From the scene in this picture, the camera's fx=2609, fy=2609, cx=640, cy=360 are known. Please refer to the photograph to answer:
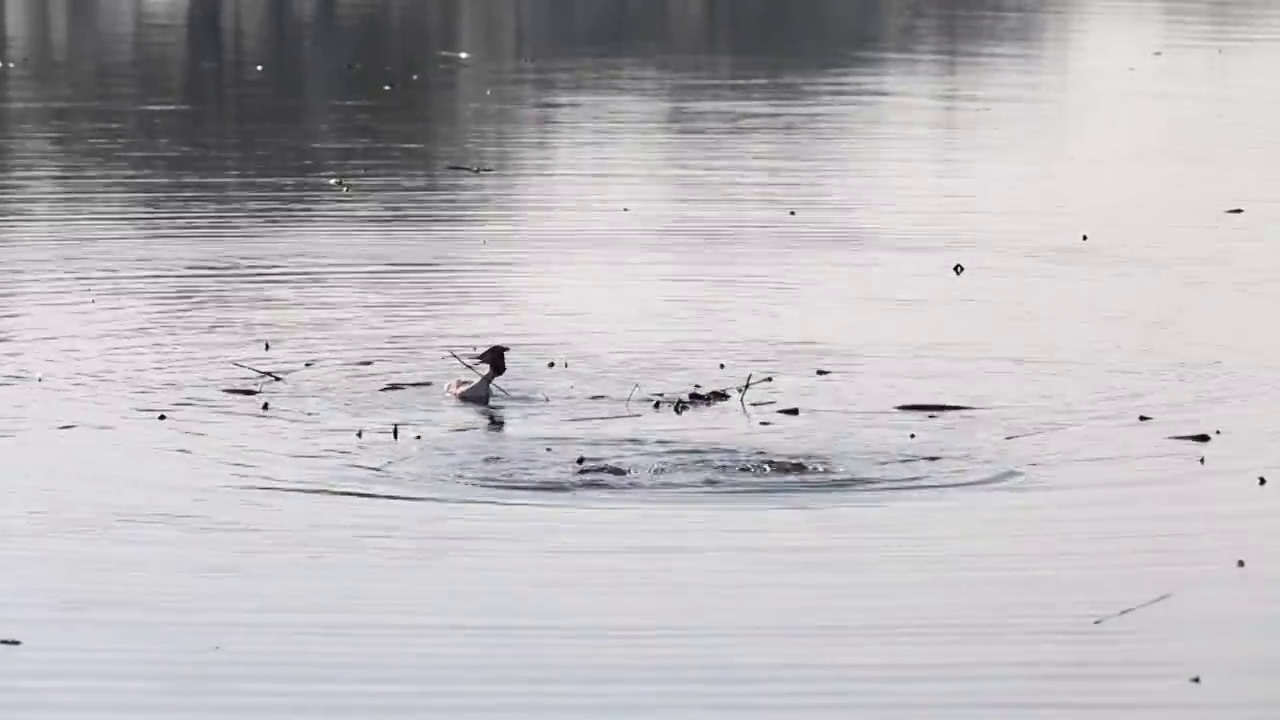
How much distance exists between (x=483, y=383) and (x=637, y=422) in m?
1.36

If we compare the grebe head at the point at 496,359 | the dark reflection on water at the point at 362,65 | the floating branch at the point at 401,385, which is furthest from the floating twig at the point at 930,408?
the dark reflection on water at the point at 362,65

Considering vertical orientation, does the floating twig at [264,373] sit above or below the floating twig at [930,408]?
above

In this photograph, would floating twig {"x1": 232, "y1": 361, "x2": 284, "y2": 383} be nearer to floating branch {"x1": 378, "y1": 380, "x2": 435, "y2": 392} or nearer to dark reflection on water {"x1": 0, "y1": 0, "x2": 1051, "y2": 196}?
floating branch {"x1": 378, "y1": 380, "x2": 435, "y2": 392}

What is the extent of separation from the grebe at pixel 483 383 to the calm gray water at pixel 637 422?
0.21m

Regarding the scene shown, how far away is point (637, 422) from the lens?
17625 millimetres

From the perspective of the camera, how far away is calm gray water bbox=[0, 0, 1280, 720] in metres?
12.6

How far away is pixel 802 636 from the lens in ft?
42.5

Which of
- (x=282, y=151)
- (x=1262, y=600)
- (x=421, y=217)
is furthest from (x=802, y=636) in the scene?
(x=282, y=151)

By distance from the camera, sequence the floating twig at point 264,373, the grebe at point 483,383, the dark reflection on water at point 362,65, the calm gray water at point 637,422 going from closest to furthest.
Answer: the calm gray water at point 637,422 → the grebe at point 483,383 → the floating twig at point 264,373 → the dark reflection on water at point 362,65

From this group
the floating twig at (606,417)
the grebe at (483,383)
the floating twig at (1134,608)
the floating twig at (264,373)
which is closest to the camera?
the floating twig at (1134,608)

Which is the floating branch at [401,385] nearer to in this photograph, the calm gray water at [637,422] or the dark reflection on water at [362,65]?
the calm gray water at [637,422]

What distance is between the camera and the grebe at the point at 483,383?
1839 cm

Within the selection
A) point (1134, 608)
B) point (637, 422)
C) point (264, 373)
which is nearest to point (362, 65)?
point (264, 373)

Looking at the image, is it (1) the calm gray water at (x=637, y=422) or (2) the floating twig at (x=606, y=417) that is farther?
(2) the floating twig at (x=606, y=417)
